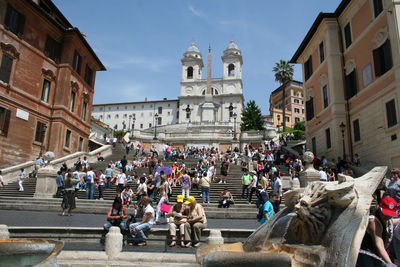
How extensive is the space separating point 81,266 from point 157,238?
283 cm

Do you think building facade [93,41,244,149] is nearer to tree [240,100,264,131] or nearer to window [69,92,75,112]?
tree [240,100,264,131]

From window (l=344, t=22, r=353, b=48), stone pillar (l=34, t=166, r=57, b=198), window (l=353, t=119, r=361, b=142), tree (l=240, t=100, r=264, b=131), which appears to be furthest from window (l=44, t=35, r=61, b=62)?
tree (l=240, t=100, r=264, b=131)

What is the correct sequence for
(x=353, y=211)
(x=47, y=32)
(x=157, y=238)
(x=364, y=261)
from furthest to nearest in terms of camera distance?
(x=47, y=32)
(x=157, y=238)
(x=364, y=261)
(x=353, y=211)

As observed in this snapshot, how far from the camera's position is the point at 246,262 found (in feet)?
9.38

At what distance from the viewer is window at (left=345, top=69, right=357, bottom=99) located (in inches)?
866

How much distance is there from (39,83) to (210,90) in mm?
69748

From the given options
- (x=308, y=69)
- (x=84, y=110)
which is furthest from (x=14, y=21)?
(x=308, y=69)

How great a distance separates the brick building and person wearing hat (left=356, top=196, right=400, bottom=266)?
23892 millimetres

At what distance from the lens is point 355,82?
21891 millimetres

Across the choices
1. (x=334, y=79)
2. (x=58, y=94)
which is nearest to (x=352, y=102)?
(x=334, y=79)

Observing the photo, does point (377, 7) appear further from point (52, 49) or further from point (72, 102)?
point (72, 102)

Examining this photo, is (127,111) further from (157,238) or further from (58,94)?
(157,238)

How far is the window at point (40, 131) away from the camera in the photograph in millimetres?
25656

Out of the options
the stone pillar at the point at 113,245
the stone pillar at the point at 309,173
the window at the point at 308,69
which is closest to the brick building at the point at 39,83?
the stone pillar at the point at 113,245
